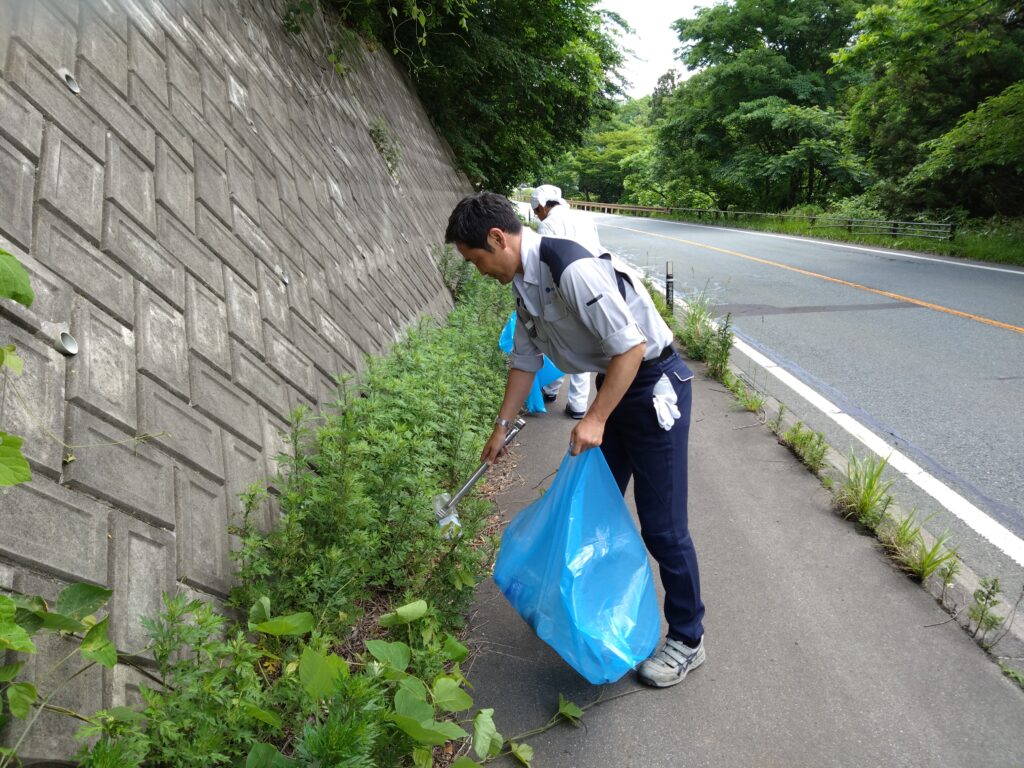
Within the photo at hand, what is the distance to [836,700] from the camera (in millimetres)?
2572

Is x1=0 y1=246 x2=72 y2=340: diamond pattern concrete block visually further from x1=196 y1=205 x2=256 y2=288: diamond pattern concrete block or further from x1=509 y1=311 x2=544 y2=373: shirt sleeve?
x1=509 y1=311 x2=544 y2=373: shirt sleeve

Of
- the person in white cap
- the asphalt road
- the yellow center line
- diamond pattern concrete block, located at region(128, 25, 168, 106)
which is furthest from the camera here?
the yellow center line

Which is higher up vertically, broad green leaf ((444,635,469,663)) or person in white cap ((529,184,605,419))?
person in white cap ((529,184,605,419))

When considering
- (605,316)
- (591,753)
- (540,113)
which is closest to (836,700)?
(591,753)

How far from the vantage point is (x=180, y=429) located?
8.15ft

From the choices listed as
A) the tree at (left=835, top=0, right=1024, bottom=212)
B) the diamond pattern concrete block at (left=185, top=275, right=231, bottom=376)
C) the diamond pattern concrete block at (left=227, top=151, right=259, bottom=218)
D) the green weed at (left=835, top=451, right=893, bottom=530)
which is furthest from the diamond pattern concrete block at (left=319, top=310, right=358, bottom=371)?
the tree at (left=835, top=0, right=1024, bottom=212)

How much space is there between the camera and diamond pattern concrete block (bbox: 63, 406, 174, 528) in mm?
1998

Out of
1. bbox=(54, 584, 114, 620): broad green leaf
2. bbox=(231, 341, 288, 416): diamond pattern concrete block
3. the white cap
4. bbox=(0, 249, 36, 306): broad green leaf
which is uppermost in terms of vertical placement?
the white cap

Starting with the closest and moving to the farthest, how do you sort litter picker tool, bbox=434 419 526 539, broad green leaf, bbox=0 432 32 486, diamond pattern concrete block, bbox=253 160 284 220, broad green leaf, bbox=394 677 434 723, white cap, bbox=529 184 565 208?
broad green leaf, bbox=0 432 32 486 < broad green leaf, bbox=394 677 434 723 < litter picker tool, bbox=434 419 526 539 < diamond pattern concrete block, bbox=253 160 284 220 < white cap, bbox=529 184 565 208

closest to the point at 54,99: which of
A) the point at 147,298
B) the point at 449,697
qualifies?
the point at 147,298

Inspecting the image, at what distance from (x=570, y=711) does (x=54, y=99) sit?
3089 mm

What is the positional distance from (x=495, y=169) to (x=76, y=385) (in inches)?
567

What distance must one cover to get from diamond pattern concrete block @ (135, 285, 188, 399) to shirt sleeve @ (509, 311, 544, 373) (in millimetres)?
1330

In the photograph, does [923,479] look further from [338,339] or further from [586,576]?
[338,339]
